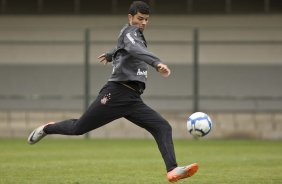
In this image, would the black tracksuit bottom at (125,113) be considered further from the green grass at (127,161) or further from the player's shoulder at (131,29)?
the green grass at (127,161)

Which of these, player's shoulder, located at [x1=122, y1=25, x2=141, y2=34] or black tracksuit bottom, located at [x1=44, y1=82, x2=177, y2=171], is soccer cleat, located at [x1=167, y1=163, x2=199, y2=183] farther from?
player's shoulder, located at [x1=122, y1=25, x2=141, y2=34]

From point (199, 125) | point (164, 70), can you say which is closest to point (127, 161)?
point (199, 125)

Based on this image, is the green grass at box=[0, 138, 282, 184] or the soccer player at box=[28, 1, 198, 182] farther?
the green grass at box=[0, 138, 282, 184]

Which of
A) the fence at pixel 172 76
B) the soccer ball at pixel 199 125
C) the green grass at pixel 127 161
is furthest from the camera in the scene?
the fence at pixel 172 76

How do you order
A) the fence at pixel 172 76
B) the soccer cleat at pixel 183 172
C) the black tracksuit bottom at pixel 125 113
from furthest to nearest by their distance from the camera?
the fence at pixel 172 76 < the black tracksuit bottom at pixel 125 113 < the soccer cleat at pixel 183 172

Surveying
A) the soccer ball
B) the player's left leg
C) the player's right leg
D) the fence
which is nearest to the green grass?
the soccer ball

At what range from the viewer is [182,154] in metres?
16.6

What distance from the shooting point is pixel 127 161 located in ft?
48.4

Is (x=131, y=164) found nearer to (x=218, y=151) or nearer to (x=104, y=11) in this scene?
(x=218, y=151)

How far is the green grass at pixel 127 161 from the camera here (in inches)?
448

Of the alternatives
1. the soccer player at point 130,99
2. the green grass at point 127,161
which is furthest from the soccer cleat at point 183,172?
the green grass at point 127,161

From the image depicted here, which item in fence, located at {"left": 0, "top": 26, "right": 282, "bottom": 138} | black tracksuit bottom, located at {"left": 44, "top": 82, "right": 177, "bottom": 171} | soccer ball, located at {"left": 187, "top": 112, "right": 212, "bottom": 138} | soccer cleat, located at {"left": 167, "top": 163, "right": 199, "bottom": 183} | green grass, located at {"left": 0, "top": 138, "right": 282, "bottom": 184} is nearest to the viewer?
soccer cleat, located at {"left": 167, "top": 163, "right": 199, "bottom": 183}

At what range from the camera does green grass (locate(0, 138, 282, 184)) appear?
11.4m

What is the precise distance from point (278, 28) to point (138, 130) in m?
5.12
